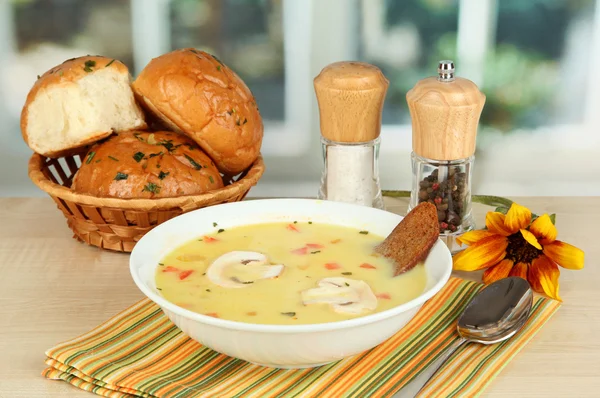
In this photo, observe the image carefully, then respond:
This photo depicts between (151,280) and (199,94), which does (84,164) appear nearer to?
(199,94)

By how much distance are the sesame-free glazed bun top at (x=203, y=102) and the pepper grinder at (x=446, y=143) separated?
12.8 inches

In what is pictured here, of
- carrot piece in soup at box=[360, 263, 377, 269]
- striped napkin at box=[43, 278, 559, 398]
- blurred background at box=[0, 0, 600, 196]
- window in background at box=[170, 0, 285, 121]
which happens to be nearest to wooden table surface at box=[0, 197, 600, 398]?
striped napkin at box=[43, 278, 559, 398]

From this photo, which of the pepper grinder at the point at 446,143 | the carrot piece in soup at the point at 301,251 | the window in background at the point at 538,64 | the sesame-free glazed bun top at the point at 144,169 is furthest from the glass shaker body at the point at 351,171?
the window in background at the point at 538,64

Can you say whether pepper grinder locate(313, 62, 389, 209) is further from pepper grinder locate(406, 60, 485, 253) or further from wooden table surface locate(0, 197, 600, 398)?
wooden table surface locate(0, 197, 600, 398)

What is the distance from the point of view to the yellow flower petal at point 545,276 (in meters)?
1.26

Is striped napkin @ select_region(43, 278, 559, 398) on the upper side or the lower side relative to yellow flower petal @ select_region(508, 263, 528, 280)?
lower

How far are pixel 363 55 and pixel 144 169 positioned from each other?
0.79 metres

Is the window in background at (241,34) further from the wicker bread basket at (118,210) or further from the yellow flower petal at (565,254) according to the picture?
the yellow flower petal at (565,254)

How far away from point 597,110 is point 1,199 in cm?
149

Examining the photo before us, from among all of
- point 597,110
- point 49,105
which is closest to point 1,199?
point 49,105

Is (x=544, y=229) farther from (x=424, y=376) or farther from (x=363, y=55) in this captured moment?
(x=363, y=55)

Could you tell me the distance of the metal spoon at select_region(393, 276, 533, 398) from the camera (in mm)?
1120

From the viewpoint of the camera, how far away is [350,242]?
4.11 ft

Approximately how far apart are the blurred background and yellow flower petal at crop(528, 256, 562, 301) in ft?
2.58
